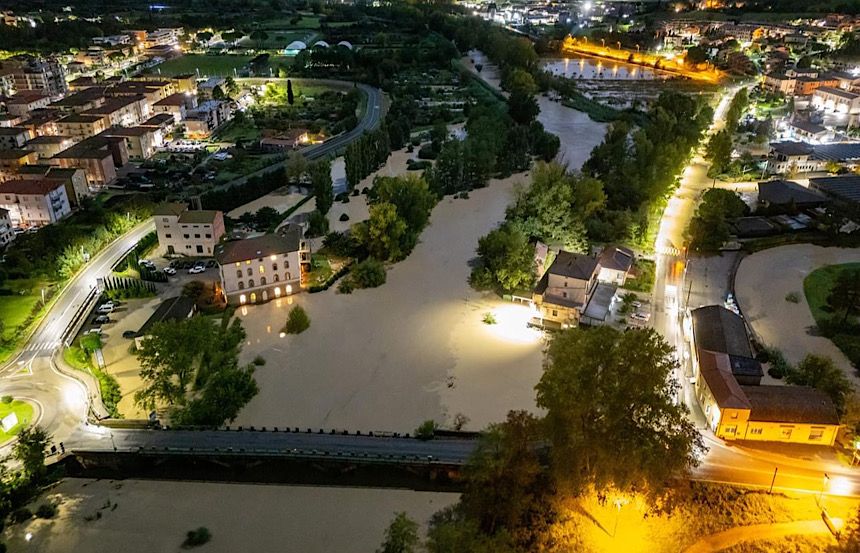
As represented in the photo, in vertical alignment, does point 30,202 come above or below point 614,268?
above

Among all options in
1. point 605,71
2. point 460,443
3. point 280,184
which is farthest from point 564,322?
point 605,71

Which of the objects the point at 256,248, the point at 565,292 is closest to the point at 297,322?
the point at 256,248

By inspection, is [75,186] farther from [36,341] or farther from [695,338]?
[695,338]

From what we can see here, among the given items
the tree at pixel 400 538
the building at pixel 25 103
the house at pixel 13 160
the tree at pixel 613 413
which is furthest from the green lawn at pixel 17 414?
the building at pixel 25 103

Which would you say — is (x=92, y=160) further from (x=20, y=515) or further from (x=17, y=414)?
(x=20, y=515)

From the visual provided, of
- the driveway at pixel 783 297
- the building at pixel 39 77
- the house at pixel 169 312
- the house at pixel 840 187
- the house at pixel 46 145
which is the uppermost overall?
the building at pixel 39 77

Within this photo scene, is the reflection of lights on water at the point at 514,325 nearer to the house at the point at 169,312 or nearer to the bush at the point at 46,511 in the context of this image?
the house at the point at 169,312

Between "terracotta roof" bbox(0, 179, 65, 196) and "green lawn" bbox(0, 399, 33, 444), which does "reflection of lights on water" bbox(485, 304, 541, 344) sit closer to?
"green lawn" bbox(0, 399, 33, 444)
